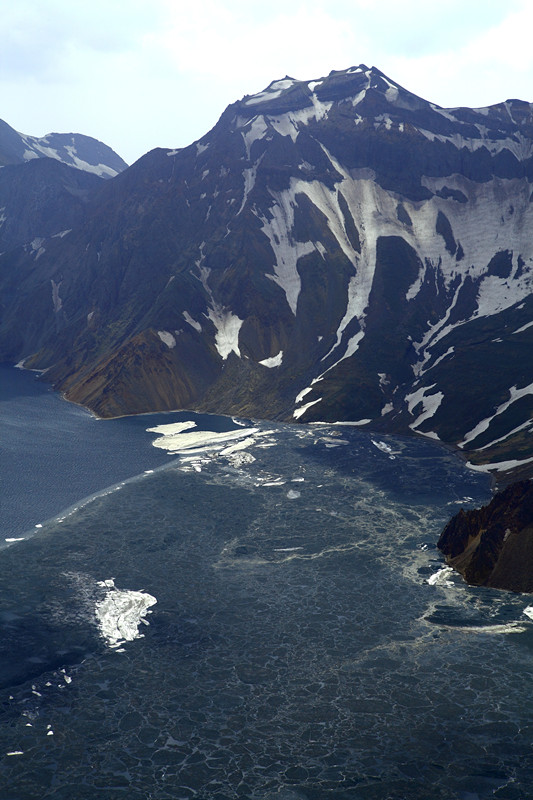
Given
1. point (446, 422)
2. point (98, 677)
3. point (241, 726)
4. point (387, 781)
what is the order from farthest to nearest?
point (446, 422)
point (98, 677)
point (241, 726)
point (387, 781)

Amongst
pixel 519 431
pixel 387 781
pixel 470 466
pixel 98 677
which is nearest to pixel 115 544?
pixel 98 677

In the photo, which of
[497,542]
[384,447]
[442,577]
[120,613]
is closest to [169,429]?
[384,447]

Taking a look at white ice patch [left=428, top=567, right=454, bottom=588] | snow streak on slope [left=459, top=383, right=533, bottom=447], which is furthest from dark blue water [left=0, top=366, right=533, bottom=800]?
snow streak on slope [left=459, top=383, right=533, bottom=447]

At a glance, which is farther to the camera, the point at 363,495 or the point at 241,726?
the point at 363,495

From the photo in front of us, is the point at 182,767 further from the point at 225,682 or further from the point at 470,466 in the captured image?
the point at 470,466

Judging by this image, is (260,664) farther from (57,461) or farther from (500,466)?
(500,466)

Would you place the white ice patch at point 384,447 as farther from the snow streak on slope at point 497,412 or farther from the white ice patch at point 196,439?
the white ice patch at point 196,439
